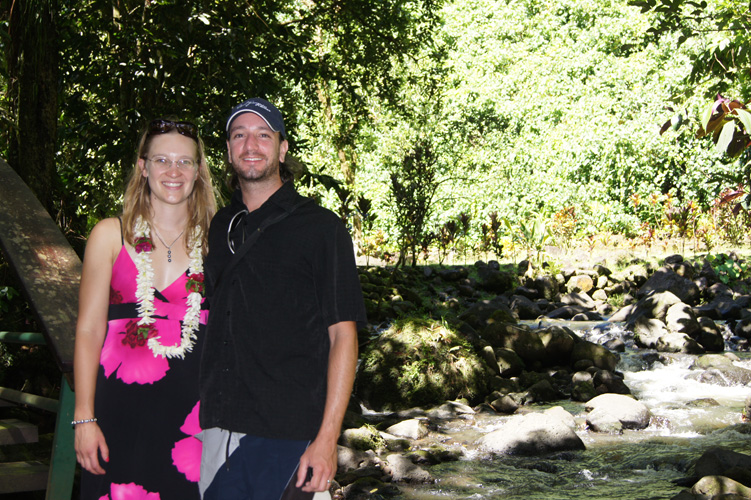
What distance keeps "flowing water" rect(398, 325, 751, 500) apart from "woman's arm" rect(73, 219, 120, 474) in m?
3.74

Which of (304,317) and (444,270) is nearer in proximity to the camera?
(304,317)

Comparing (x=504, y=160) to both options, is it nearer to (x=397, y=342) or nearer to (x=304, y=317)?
(x=397, y=342)

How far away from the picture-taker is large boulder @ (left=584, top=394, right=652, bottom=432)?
7383 mm

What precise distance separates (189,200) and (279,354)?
0.69m

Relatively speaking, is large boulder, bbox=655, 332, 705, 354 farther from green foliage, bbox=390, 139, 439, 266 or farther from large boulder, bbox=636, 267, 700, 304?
green foliage, bbox=390, 139, 439, 266

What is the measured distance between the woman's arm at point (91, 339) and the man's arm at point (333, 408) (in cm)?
63

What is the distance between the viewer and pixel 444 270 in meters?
16.8

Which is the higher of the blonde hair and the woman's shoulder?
the blonde hair

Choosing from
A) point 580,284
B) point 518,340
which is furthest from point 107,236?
point 580,284

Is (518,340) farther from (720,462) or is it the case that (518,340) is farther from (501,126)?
(501,126)

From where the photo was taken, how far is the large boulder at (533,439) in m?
6.64

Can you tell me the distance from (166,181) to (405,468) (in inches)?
164

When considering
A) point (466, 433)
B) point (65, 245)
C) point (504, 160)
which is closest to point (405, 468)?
point (466, 433)

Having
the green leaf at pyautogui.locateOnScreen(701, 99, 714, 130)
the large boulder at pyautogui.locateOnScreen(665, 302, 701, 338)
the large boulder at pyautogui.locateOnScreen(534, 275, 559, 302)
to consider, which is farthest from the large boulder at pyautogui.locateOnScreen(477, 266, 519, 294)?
the green leaf at pyautogui.locateOnScreen(701, 99, 714, 130)
